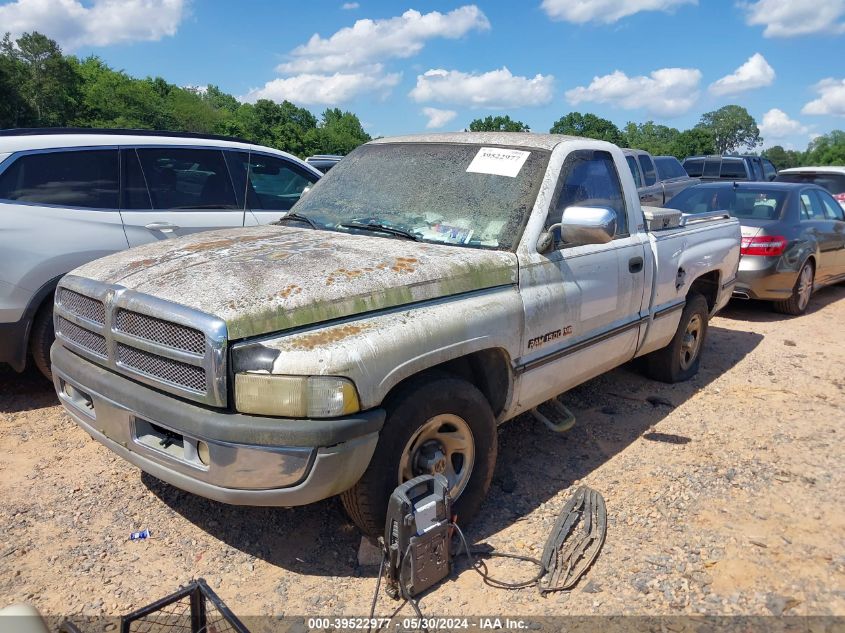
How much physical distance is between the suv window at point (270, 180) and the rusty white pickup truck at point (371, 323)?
1807 millimetres

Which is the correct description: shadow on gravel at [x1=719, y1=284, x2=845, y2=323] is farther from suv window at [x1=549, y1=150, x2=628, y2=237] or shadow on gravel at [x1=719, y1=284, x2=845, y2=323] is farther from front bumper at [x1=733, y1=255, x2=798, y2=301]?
suv window at [x1=549, y1=150, x2=628, y2=237]

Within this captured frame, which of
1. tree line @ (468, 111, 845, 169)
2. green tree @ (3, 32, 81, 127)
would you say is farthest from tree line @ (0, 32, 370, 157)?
tree line @ (468, 111, 845, 169)

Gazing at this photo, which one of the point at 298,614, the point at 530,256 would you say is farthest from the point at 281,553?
the point at 530,256

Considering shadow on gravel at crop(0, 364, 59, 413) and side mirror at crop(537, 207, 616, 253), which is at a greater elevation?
side mirror at crop(537, 207, 616, 253)

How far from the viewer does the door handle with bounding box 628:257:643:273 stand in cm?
429

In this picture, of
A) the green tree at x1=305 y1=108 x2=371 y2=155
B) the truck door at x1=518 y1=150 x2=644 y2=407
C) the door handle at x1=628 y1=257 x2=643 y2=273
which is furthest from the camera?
the green tree at x1=305 y1=108 x2=371 y2=155

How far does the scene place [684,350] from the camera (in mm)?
5664

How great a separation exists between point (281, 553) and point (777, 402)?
13.5 feet

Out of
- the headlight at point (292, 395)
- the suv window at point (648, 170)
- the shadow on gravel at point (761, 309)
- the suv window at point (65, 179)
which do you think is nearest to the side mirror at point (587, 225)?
the headlight at point (292, 395)

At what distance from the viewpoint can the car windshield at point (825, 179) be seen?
1368cm

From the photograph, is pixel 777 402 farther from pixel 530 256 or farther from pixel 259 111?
pixel 259 111

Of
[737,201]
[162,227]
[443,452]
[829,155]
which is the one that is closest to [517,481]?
[443,452]

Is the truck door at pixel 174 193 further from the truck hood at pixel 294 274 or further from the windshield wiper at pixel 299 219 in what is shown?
the truck hood at pixel 294 274

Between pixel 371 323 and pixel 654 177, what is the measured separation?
514 inches
